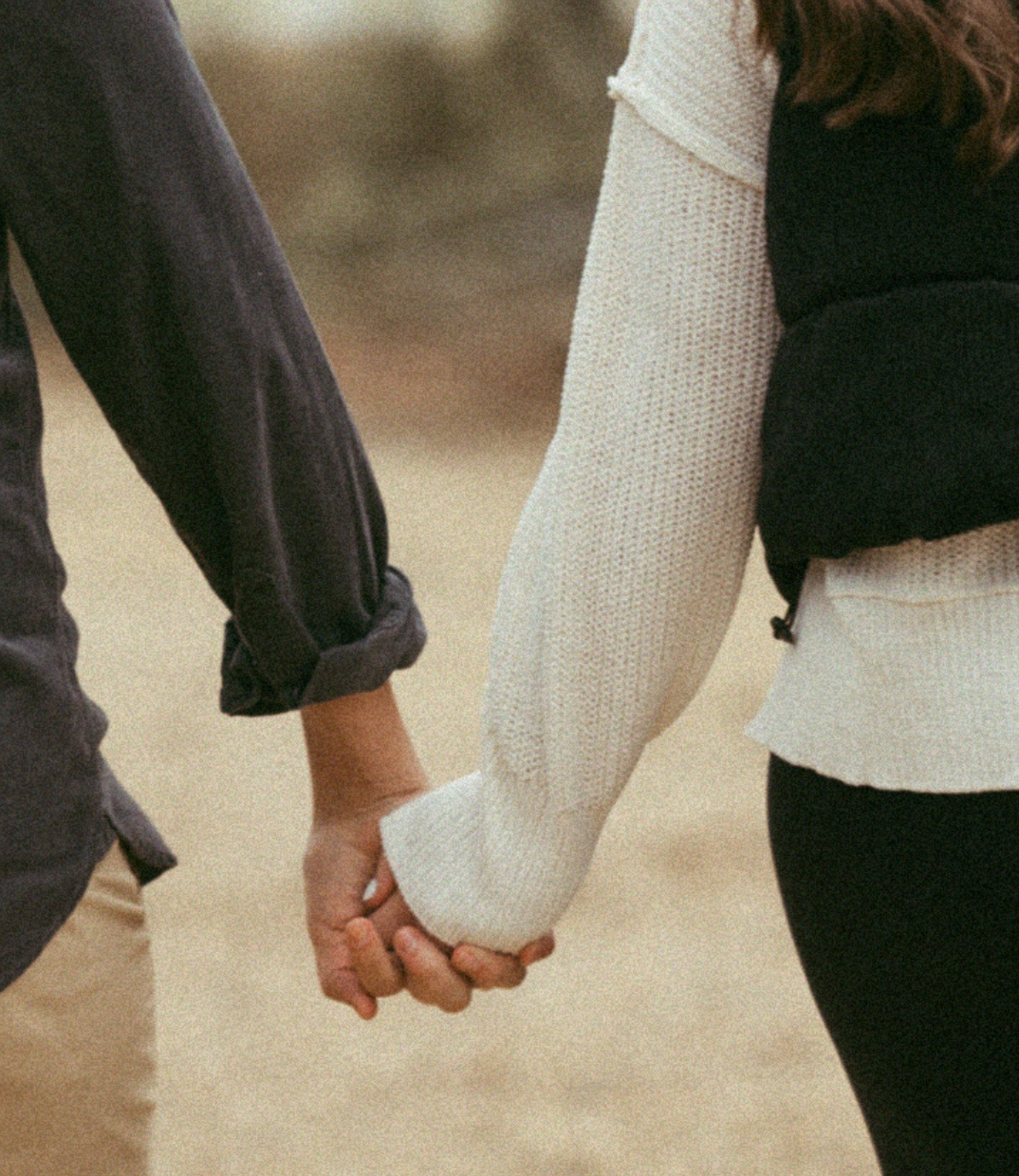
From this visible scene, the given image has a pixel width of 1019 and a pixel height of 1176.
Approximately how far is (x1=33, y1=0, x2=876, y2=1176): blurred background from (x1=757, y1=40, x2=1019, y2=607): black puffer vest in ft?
6.36

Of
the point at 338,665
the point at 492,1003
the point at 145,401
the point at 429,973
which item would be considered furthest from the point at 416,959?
the point at 492,1003

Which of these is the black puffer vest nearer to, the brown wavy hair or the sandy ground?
the brown wavy hair

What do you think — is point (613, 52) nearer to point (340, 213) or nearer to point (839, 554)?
point (340, 213)

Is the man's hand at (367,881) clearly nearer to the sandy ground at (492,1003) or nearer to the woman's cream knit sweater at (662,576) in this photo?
the woman's cream knit sweater at (662,576)

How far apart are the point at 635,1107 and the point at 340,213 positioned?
31.1 ft

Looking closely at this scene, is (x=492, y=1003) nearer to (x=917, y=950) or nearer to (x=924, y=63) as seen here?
(x=917, y=950)

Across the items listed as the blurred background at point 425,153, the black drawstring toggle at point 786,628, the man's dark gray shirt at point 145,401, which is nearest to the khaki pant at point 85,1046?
the man's dark gray shirt at point 145,401

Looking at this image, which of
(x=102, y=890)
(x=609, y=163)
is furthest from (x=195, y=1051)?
(x=609, y=163)

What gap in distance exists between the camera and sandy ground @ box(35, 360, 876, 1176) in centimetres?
271

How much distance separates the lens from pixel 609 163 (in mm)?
1053

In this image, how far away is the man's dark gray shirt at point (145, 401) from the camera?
938 mm

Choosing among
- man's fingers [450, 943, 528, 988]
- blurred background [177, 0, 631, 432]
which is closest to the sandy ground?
man's fingers [450, 943, 528, 988]

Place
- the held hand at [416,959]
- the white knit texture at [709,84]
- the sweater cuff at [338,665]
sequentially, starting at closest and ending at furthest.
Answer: the white knit texture at [709,84], the sweater cuff at [338,665], the held hand at [416,959]

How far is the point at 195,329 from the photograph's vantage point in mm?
1031
